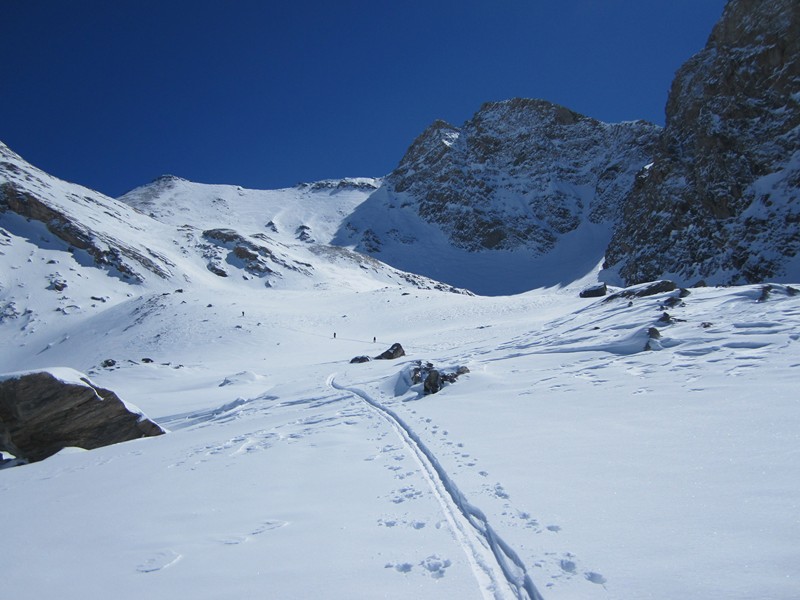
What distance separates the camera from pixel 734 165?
49375mm

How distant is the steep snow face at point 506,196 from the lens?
117m

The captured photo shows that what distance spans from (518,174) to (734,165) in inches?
3922

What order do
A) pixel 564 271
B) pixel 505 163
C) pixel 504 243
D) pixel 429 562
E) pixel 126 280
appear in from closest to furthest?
pixel 429 562 → pixel 126 280 → pixel 564 271 → pixel 504 243 → pixel 505 163

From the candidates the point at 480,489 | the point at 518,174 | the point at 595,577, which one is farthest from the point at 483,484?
the point at 518,174

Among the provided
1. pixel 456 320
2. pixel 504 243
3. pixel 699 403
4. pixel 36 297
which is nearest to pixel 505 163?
pixel 504 243

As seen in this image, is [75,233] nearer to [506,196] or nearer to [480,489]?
[480,489]

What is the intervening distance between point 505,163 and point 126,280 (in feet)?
400

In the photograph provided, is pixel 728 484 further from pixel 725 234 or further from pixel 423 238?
pixel 423 238

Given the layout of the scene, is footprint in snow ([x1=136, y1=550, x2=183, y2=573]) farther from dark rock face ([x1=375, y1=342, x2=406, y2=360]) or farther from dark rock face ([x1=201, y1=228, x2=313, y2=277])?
dark rock face ([x1=201, y1=228, x2=313, y2=277])

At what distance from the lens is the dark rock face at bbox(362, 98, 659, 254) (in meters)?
126

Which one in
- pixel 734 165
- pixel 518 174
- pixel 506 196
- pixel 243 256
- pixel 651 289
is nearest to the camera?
pixel 651 289

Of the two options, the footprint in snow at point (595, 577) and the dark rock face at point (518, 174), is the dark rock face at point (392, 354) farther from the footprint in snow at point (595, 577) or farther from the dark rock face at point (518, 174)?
the dark rock face at point (518, 174)

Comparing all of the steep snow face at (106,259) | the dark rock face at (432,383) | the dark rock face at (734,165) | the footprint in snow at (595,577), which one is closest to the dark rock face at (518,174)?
the steep snow face at (106,259)

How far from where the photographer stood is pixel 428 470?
650 cm
